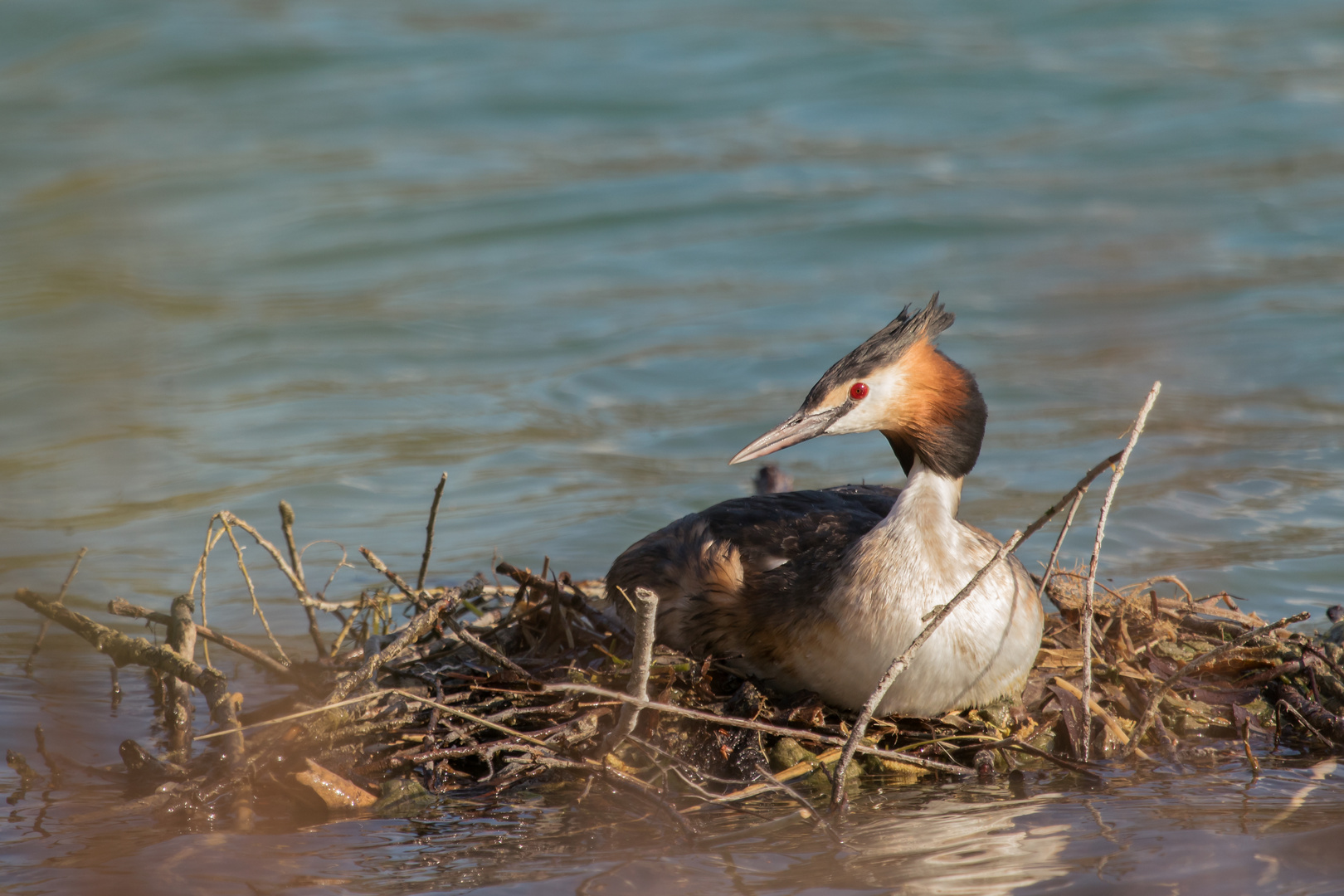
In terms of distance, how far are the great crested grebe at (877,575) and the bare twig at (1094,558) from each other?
227 millimetres

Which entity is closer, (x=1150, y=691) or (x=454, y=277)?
(x=1150, y=691)

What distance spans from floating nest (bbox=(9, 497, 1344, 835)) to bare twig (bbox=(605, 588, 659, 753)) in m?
0.01

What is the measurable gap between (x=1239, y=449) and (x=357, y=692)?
5469 mm

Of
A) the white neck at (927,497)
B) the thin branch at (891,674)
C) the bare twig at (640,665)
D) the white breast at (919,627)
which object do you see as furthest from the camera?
the white neck at (927,497)

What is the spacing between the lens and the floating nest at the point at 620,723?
13.3 ft

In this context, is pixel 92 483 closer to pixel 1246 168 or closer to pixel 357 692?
pixel 357 692

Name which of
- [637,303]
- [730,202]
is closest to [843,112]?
[730,202]

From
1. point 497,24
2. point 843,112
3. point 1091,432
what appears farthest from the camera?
point 497,24

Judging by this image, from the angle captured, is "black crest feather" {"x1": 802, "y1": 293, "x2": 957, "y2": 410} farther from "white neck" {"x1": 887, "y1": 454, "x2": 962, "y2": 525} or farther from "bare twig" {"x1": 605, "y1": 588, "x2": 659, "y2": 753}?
"bare twig" {"x1": 605, "y1": 588, "x2": 659, "y2": 753}

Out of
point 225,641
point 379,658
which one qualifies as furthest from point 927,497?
point 225,641

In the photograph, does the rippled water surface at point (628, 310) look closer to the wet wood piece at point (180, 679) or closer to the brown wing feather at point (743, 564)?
the wet wood piece at point (180, 679)

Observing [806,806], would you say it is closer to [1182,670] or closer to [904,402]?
[1182,670]

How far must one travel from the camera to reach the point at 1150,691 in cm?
451

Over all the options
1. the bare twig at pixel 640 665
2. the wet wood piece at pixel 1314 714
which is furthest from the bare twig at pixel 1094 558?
the bare twig at pixel 640 665
